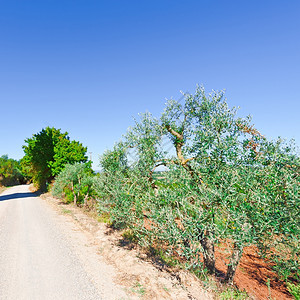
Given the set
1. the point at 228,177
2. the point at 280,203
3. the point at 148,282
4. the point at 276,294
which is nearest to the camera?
the point at 280,203

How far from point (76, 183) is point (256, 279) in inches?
861

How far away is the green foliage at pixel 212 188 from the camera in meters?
6.20

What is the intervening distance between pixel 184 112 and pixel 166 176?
13.5 feet

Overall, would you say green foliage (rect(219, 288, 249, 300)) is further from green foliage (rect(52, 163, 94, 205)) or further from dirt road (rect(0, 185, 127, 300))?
green foliage (rect(52, 163, 94, 205))

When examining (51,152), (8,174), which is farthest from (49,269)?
(8,174)

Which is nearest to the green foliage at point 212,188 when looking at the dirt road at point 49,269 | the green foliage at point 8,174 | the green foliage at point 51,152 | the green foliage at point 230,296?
the green foliage at point 230,296

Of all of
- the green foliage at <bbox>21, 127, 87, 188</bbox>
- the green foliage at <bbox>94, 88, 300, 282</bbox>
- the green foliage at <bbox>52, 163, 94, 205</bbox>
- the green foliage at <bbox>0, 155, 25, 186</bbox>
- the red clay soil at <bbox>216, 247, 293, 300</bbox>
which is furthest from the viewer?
the green foliage at <bbox>0, 155, 25, 186</bbox>

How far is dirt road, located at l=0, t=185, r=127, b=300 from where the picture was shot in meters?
6.98

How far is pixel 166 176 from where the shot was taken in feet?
25.7

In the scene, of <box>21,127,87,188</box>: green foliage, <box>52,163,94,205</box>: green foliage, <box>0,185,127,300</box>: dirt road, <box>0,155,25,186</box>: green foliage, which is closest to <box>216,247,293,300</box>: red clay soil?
<box>0,185,127,300</box>: dirt road

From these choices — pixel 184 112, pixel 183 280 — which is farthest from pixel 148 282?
pixel 184 112

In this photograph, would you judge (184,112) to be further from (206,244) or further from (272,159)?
(206,244)

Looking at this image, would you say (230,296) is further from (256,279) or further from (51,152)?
(51,152)

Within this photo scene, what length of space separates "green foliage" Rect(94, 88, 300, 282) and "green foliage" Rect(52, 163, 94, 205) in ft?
47.8
